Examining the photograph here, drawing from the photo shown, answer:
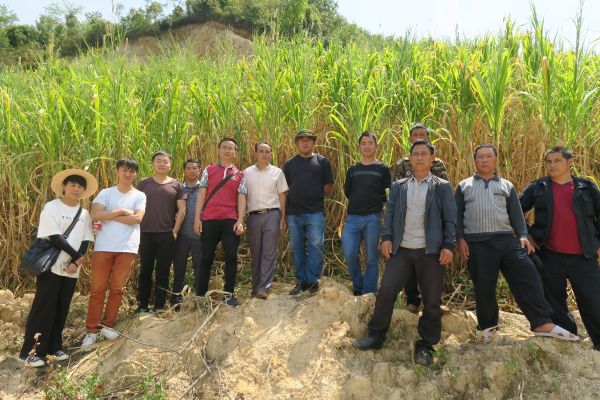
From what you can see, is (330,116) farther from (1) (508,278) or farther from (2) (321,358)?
(2) (321,358)

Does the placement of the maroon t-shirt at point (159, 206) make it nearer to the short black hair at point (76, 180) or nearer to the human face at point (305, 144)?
the short black hair at point (76, 180)

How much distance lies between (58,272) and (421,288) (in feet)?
8.38

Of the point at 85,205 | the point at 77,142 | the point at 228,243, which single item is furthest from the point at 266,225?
the point at 77,142

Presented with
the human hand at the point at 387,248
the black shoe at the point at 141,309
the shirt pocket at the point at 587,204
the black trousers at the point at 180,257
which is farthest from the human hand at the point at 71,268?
the shirt pocket at the point at 587,204

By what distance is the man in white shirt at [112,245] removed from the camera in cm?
353

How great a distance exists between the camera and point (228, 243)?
369 cm

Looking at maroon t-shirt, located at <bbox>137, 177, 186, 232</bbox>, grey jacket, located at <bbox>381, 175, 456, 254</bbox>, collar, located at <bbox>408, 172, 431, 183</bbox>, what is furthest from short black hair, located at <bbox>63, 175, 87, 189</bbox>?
collar, located at <bbox>408, 172, 431, 183</bbox>

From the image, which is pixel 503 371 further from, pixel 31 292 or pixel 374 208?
pixel 31 292

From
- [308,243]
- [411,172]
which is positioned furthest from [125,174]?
[411,172]

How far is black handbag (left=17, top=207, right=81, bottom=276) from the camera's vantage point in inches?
126

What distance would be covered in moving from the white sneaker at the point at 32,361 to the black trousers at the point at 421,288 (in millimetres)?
2407

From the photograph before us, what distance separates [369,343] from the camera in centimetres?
303

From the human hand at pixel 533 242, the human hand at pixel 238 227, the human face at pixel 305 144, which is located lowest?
the human hand at pixel 238 227

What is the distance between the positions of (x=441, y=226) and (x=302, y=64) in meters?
2.92
